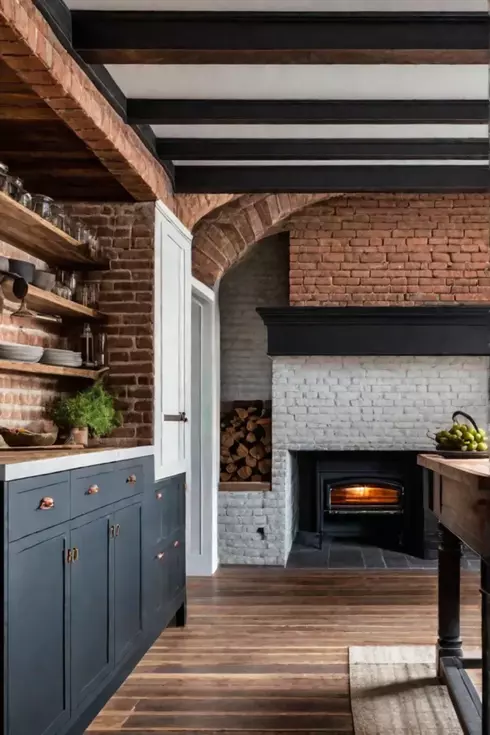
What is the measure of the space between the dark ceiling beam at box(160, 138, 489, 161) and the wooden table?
5.93 ft

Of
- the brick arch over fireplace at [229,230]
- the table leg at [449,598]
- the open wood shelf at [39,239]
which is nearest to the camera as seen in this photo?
the open wood shelf at [39,239]

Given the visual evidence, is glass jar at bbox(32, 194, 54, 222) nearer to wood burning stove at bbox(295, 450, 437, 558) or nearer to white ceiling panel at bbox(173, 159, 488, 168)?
white ceiling panel at bbox(173, 159, 488, 168)

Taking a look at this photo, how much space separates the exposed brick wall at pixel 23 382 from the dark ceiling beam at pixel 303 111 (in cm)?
94

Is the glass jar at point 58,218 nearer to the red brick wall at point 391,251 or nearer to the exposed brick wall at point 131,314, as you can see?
the exposed brick wall at point 131,314

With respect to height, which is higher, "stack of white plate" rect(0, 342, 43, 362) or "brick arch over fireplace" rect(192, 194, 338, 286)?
"brick arch over fireplace" rect(192, 194, 338, 286)

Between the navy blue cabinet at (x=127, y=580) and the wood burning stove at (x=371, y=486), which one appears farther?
the wood burning stove at (x=371, y=486)

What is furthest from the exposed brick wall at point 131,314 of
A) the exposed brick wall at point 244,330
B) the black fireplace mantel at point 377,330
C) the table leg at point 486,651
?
the exposed brick wall at point 244,330

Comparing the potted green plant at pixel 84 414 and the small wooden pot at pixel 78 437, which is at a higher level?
the potted green plant at pixel 84 414

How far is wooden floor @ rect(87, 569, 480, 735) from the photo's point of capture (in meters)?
3.55

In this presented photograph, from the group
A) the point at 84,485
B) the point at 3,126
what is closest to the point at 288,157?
the point at 3,126

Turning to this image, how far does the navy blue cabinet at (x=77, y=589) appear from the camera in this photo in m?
2.58

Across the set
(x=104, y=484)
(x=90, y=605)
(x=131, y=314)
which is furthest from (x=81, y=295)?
(x=90, y=605)

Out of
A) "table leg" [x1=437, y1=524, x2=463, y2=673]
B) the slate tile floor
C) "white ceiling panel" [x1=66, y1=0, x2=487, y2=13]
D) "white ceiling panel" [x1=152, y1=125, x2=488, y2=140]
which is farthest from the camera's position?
the slate tile floor

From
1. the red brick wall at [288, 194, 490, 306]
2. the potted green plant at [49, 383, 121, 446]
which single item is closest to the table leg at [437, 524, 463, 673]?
the potted green plant at [49, 383, 121, 446]
